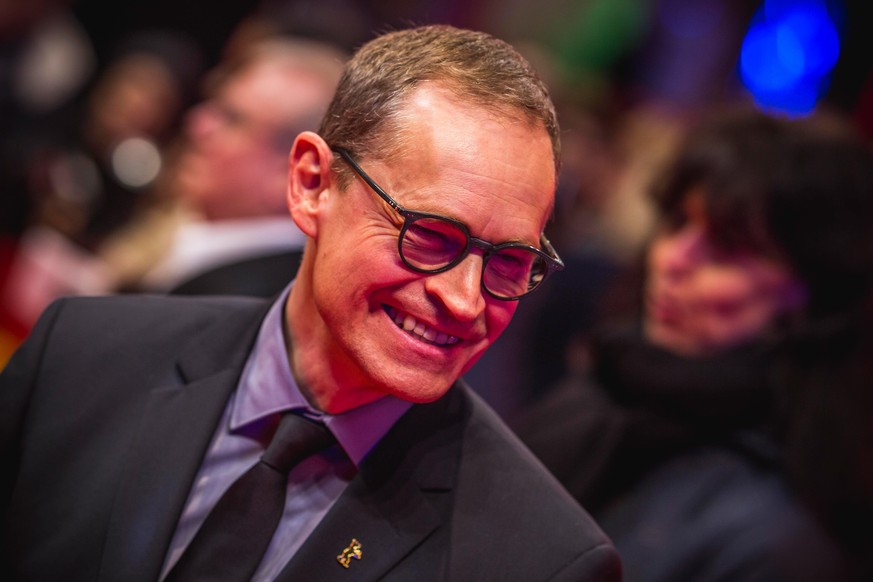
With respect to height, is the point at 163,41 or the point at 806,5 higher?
the point at 806,5

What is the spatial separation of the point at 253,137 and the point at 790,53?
5.00m

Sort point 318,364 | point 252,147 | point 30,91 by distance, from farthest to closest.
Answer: point 30,91 → point 252,147 → point 318,364

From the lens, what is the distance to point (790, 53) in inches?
274

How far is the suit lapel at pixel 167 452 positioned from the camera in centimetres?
173

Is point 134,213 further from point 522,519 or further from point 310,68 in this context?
point 522,519

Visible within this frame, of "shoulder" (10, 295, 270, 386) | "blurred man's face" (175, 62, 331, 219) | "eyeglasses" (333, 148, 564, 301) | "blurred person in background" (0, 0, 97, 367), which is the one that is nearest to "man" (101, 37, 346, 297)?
"blurred man's face" (175, 62, 331, 219)

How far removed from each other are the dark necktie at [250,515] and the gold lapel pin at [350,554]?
0.15 metres

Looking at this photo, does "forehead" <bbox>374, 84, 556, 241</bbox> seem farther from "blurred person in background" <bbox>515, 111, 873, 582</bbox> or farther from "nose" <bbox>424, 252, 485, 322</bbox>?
"blurred person in background" <bbox>515, 111, 873, 582</bbox>

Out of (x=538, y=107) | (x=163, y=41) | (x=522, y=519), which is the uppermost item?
(x=538, y=107)

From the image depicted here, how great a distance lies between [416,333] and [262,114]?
6.39 ft

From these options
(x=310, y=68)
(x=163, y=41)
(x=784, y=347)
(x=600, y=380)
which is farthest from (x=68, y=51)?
(x=784, y=347)

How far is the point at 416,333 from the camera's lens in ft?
5.41

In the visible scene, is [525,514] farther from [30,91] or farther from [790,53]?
[790,53]

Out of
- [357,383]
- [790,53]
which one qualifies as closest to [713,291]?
[357,383]
